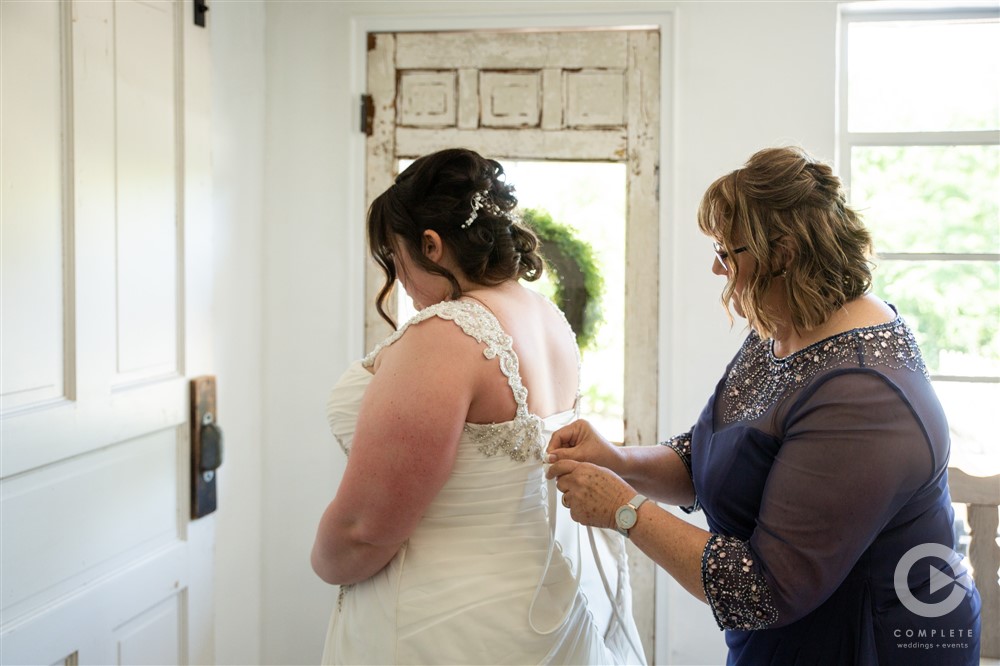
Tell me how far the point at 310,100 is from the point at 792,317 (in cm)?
186

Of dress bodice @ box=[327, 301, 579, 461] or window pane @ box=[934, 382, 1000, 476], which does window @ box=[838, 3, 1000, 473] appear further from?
dress bodice @ box=[327, 301, 579, 461]

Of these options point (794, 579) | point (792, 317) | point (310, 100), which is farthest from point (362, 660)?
point (310, 100)

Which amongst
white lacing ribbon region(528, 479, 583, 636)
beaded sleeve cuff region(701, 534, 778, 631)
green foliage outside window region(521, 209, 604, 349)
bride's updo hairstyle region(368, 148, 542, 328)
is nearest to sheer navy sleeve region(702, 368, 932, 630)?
beaded sleeve cuff region(701, 534, 778, 631)

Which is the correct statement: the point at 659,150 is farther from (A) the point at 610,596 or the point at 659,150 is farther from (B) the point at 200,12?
(A) the point at 610,596

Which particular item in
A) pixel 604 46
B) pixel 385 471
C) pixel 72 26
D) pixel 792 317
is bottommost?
pixel 385 471

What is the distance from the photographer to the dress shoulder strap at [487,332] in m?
1.34

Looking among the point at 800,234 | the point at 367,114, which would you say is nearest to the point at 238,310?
the point at 367,114

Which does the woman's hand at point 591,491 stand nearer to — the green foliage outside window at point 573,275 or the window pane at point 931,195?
the green foliage outside window at point 573,275

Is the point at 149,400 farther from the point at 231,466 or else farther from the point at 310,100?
the point at 310,100

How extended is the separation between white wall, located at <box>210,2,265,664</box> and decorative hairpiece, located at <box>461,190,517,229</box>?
116cm

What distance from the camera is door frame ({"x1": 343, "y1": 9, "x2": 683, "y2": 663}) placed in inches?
96.7

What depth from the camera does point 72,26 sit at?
5.43 ft

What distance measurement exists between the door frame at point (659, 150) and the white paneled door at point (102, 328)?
53cm

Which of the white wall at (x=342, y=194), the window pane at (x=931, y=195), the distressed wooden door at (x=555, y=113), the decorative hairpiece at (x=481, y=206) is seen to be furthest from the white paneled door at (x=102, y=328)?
the window pane at (x=931, y=195)
